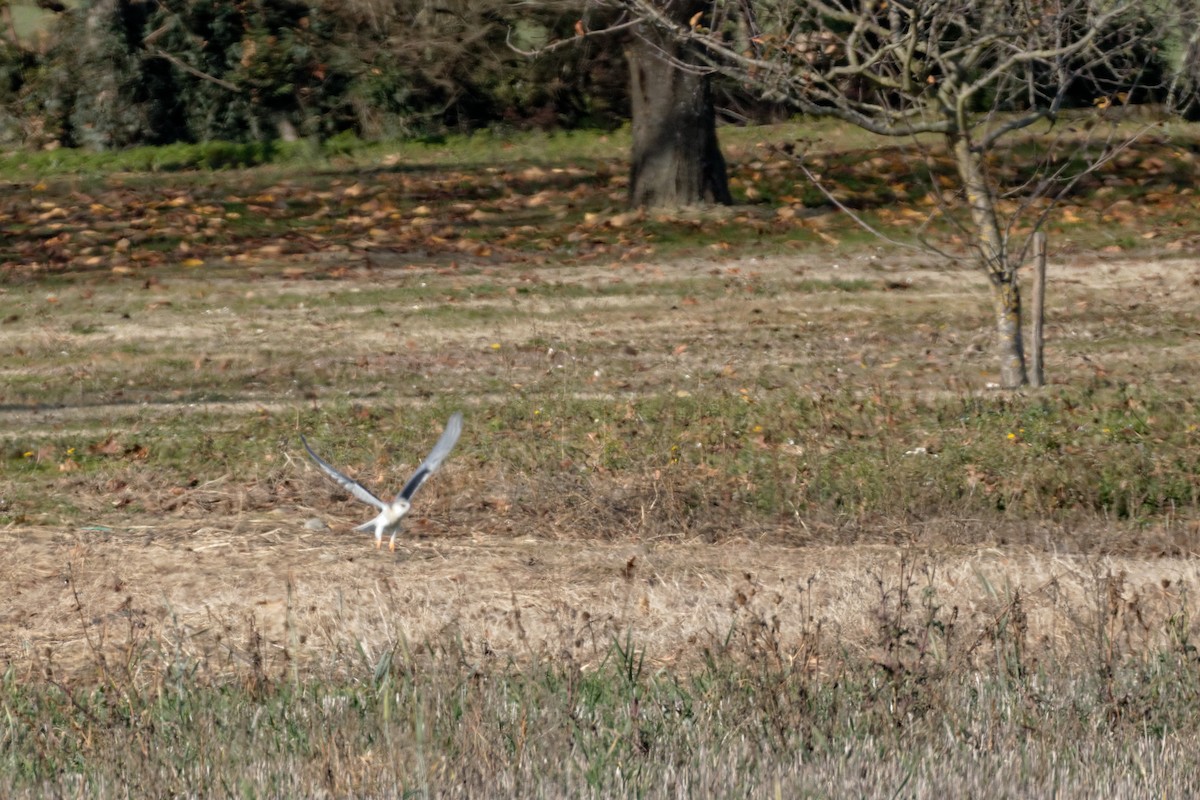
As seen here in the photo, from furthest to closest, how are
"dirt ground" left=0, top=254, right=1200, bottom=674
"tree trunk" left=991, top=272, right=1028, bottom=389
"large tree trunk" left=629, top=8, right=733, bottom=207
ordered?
"large tree trunk" left=629, top=8, right=733, bottom=207
"tree trunk" left=991, top=272, right=1028, bottom=389
"dirt ground" left=0, top=254, right=1200, bottom=674

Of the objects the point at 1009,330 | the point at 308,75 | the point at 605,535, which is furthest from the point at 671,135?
the point at 605,535

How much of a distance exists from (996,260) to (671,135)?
19.5ft

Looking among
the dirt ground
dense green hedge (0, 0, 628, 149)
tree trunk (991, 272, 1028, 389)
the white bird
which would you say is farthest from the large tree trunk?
the white bird

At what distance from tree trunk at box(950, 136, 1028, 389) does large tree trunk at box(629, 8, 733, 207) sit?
18.3 feet

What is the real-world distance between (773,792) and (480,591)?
2.92m

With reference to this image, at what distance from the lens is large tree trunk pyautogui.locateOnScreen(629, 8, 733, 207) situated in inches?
618

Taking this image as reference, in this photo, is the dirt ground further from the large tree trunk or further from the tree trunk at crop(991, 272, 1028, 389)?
the large tree trunk

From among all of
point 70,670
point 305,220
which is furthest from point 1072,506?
point 305,220

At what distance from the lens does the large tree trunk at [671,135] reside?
15695mm

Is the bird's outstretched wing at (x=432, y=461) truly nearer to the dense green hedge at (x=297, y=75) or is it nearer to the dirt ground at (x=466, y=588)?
the dirt ground at (x=466, y=588)

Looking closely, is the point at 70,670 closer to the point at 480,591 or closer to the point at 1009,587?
the point at 480,591

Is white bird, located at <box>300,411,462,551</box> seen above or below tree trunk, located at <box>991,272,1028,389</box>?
above

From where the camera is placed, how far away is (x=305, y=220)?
16281 mm

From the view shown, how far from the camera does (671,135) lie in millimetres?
15695
